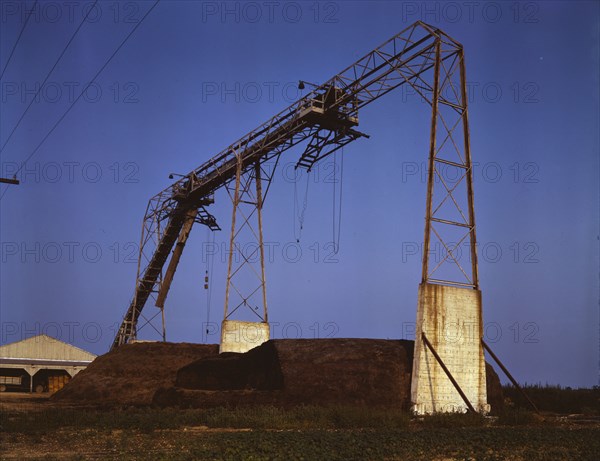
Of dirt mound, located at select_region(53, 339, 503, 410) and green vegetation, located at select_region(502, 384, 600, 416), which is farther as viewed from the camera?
green vegetation, located at select_region(502, 384, 600, 416)

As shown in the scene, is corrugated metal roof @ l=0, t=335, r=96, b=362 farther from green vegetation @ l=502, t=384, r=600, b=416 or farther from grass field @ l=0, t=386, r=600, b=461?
green vegetation @ l=502, t=384, r=600, b=416

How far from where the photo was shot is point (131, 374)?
23.6 m

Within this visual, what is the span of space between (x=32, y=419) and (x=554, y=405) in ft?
55.7

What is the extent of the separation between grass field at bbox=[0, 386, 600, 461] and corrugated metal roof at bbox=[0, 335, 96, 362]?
35.3m

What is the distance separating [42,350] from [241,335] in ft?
98.0

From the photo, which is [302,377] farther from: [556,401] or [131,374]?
[556,401]

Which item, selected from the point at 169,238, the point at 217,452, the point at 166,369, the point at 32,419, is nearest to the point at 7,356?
the point at 169,238

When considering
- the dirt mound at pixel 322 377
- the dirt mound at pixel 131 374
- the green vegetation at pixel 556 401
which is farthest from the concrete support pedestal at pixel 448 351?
the dirt mound at pixel 131 374

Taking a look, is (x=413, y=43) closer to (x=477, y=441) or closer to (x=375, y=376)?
(x=375, y=376)

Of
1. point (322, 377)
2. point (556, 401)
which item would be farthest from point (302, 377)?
point (556, 401)

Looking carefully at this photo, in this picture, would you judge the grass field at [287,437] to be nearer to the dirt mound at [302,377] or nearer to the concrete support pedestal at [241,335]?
the dirt mound at [302,377]

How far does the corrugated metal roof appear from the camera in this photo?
47562mm

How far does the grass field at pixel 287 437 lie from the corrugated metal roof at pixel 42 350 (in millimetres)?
35324

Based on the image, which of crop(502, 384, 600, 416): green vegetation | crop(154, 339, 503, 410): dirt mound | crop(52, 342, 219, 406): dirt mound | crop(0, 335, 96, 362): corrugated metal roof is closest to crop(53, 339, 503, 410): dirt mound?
crop(154, 339, 503, 410): dirt mound
